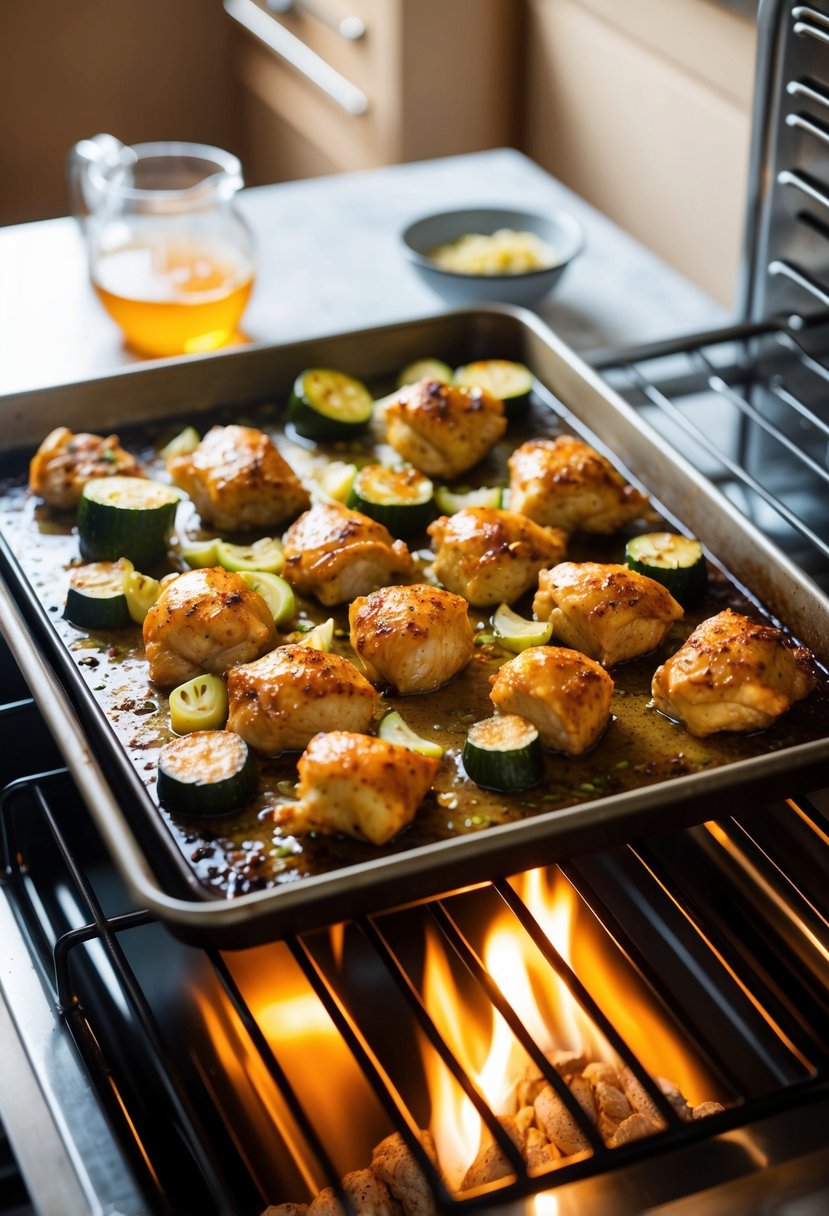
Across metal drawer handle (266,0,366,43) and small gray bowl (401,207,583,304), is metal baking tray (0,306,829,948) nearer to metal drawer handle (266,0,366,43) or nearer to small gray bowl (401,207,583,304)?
small gray bowl (401,207,583,304)

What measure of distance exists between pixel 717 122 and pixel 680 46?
246 mm

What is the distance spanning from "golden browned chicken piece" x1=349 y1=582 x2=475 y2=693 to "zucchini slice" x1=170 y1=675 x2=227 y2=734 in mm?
218

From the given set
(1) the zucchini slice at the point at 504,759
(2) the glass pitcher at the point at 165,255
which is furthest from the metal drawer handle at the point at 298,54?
(1) the zucchini slice at the point at 504,759

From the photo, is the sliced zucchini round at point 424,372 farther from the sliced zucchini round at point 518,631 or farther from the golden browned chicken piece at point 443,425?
the sliced zucchini round at point 518,631

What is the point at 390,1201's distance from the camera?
163cm

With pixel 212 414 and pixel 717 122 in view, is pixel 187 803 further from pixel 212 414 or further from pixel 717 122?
pixel 717 122

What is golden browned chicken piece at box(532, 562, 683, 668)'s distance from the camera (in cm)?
201

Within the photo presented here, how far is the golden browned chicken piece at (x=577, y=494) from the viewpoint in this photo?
2.27m

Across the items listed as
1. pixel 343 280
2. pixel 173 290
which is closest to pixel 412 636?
pixel 173 290

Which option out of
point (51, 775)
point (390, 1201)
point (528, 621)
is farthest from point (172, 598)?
point (390, 1201)

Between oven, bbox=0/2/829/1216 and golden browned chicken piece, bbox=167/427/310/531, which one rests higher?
golden browned chicken piece, bbox=167/427/310/531

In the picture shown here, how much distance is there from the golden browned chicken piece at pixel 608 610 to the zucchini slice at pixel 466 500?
13.3 inches

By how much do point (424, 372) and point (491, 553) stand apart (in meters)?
0.66

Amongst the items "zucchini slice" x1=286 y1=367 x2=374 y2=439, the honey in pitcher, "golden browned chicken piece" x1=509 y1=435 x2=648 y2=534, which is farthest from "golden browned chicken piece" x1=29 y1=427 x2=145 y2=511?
"golden browned chicken piece" x1=509 y1=435 x2=648 y2=534
